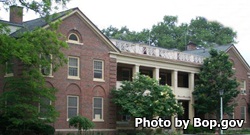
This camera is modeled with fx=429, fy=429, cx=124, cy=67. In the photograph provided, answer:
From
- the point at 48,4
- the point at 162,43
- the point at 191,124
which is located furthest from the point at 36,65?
the point at 162,43

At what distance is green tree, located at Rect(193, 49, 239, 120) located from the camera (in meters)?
43.5

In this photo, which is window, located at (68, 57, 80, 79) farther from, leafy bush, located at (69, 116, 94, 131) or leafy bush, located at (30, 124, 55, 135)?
leafy bush, located at (30, 124, 55, 135)

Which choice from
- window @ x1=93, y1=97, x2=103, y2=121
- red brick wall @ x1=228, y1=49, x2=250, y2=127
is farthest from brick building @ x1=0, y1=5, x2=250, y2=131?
red brick wall @ x1=228, y1=49, x2=250, y2=127

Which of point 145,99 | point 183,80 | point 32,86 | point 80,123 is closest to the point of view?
point 32,86

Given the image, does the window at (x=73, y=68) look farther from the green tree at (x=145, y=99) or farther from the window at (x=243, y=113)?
the window at (x=243, y=113)

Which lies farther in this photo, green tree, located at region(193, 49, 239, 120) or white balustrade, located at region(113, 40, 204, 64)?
green tree, located at region(193, 49, 239, 120)

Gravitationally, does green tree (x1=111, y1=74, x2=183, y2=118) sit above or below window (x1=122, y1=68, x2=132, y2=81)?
below

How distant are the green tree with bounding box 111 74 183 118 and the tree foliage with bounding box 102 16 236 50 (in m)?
48.2

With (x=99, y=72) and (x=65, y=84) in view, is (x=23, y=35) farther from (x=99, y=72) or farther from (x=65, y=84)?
(x=99, y=72)

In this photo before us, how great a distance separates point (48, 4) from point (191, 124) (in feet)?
80.5

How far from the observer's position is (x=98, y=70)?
117 ft

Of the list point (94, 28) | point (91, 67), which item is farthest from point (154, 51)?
point (91, 67)

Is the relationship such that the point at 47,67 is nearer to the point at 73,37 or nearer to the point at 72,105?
the point at 72,105

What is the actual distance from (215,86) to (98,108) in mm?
14041
